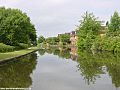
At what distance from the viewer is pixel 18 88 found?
1572 centimetres

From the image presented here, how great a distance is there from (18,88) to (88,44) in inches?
2880

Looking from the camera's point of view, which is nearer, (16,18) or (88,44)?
(16,18)

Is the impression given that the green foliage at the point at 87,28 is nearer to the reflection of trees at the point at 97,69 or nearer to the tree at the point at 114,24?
the tree at the point at 114,24

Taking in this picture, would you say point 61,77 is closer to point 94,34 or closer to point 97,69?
point 97,69

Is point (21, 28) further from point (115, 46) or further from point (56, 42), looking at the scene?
point (56, 42)

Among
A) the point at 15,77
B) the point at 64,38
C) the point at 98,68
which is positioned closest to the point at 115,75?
the point at 98,68

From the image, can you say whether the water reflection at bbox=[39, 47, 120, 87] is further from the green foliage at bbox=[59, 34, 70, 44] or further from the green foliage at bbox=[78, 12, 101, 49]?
the green foliage at bbox=[59, 34, 70, 44]

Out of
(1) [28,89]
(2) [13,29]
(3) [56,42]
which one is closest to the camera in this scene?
(1) [28,89]

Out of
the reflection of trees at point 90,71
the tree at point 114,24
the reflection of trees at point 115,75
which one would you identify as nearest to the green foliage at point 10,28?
the reflection of trees at point 90,71

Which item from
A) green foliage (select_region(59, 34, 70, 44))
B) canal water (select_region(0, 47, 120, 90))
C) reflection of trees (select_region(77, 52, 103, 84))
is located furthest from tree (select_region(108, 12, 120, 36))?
canal water (select_region(0, 47, 120, 90))

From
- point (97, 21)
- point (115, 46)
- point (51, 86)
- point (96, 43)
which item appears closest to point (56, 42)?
point (97, 21)

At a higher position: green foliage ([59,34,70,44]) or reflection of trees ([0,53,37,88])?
green foliage ([59,34,70,44])

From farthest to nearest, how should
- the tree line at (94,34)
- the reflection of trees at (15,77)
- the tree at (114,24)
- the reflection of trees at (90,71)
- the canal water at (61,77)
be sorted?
the tree at (114,24), the tree line at (94,34), the reflection of trees at (90,71), the reflection of trees at (15,77), the canal water at (61,77)

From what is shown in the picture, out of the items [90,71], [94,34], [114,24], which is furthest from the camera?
[114,24]
